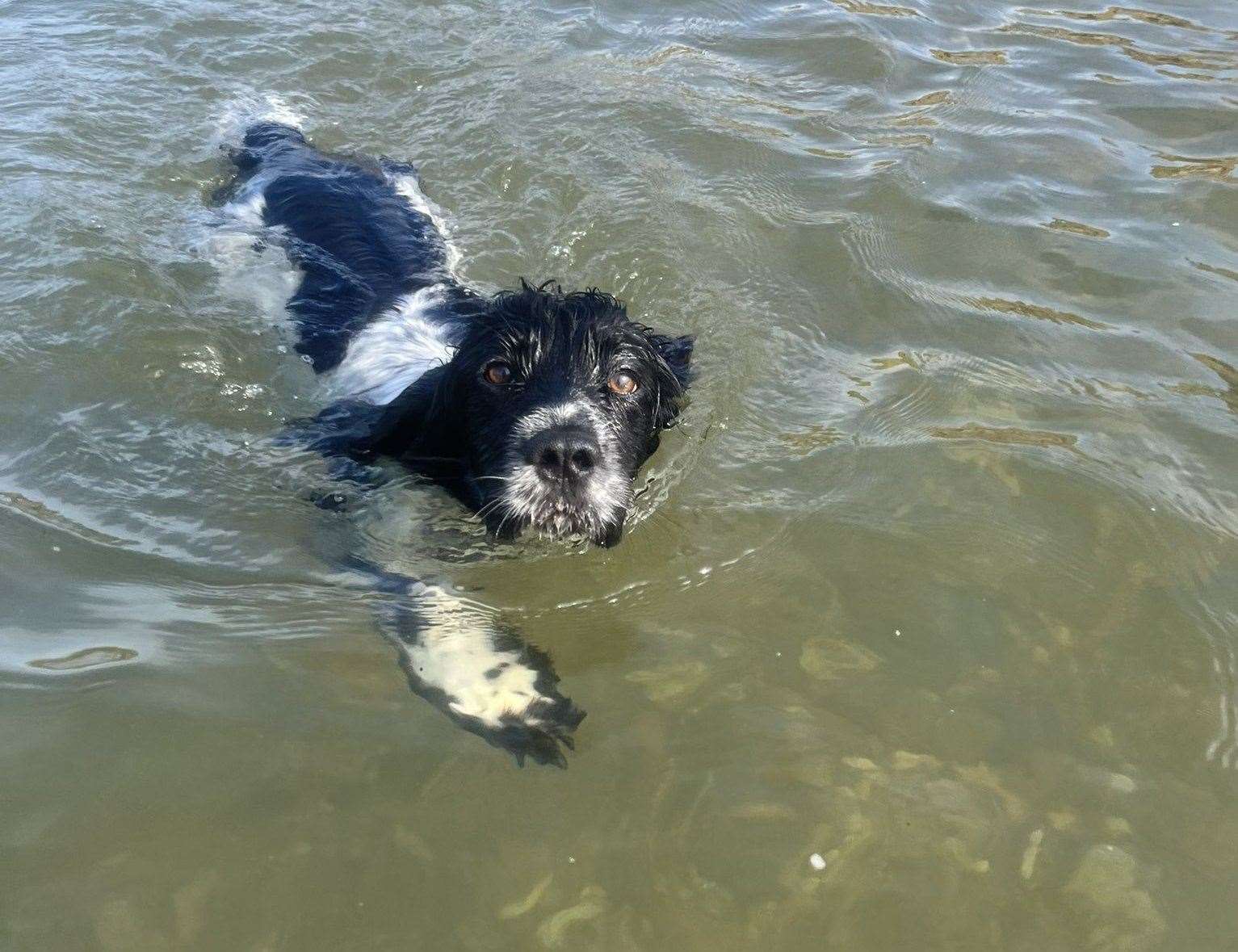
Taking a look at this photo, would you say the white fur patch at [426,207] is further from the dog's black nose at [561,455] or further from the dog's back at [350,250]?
the dog's black nose at [561,455]

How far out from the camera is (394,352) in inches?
210

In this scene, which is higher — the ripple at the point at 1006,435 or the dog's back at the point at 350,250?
the dog's back at the point at 350,250

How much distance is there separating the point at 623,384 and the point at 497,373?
0.50 m

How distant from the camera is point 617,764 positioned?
3.15 metres

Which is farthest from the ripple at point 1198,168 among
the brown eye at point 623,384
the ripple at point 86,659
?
the ripple at point 86,659

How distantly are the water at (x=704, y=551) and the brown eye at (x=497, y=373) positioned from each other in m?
0.59

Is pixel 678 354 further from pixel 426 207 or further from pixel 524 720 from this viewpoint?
pixel 426 207

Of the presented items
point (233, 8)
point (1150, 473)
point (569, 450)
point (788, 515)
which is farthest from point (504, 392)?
point (233, 8)

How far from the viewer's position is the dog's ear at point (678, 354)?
505 centimetres

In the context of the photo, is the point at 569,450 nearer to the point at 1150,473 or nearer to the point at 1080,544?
the point at 1080,544

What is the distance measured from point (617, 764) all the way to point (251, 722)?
108 centimetres

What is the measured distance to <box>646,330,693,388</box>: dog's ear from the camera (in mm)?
5047

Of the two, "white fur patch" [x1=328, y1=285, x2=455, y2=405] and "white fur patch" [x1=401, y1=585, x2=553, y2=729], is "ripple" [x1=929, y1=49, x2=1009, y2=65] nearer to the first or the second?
"white fur patch" [x1=328, y1=285, x2=455, y2=405]

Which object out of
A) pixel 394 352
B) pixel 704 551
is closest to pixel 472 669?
pixel 704 551
